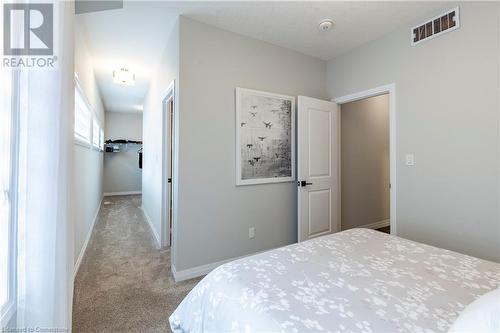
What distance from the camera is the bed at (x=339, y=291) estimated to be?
78cm

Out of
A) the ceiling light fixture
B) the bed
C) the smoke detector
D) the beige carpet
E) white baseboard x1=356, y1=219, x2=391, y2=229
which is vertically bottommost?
the beige carpet

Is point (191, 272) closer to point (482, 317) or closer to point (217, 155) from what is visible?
point (217, 155)

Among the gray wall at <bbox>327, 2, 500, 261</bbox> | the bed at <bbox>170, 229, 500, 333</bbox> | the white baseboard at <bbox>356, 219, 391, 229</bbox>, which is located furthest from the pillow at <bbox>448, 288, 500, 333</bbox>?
the white baseboard at <bbox>356, 219, 391, 229</bbox>

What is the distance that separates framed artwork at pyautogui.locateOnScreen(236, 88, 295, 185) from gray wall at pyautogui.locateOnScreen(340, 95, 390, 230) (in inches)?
44.7

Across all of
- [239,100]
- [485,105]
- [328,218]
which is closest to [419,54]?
[485,105]

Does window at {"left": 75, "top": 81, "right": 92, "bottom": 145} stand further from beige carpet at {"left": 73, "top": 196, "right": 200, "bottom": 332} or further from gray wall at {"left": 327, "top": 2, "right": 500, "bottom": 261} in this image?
gray wall at {"left": 327, "top": 2, "right": 500, "bottom": 261}

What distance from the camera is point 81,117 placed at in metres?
2.89

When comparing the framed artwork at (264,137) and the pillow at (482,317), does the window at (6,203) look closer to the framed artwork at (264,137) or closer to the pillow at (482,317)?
the pillow at (482,317)

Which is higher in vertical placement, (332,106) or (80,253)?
(332,106)

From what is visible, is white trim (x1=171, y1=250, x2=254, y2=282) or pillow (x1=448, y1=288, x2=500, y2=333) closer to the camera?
pillow (x1=448, y1=288, x2=500, y2=333)

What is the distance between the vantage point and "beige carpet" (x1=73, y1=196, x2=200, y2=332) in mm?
1663

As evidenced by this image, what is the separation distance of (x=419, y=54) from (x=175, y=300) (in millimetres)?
3259

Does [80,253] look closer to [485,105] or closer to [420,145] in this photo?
[420,145]

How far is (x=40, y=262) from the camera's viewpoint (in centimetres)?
99
